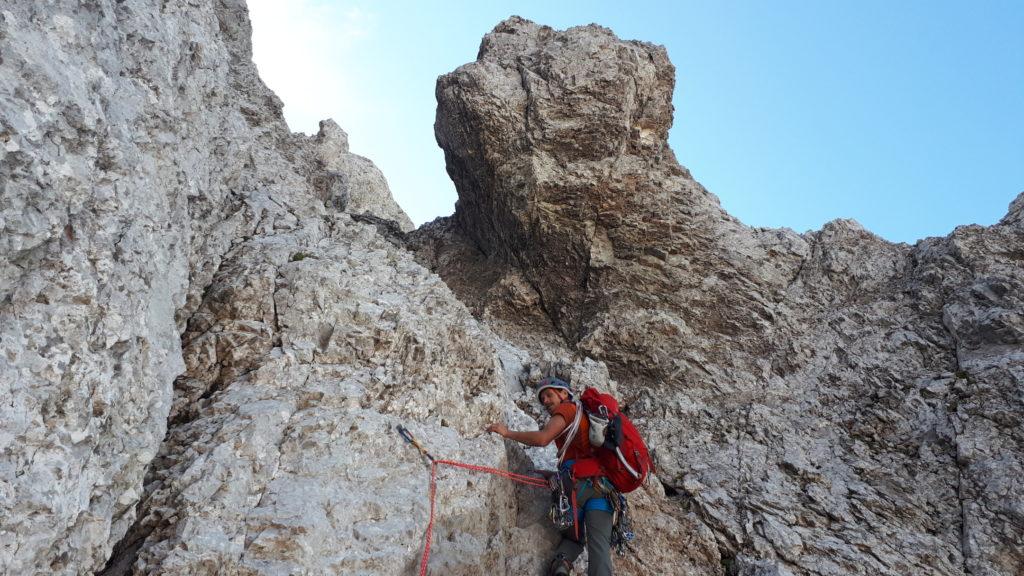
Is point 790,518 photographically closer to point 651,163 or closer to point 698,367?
point 698,367

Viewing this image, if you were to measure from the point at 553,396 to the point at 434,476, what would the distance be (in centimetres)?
254

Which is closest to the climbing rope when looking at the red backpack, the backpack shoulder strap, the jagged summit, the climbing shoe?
the jagged summit

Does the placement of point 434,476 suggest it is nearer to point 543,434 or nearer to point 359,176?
point 543,434

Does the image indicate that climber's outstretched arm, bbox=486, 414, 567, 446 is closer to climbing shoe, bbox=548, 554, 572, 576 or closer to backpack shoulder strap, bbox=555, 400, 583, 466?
backpack shoulder strap, bbox=555, 400, 583, 466

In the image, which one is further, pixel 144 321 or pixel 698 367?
pixel 698 367

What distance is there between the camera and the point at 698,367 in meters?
14.0

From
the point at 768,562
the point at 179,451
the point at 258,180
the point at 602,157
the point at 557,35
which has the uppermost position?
the point at 557,35

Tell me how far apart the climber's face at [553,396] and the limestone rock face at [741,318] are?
116 inches

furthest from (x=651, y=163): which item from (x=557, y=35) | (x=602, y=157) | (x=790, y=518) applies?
(x=790, y=518)

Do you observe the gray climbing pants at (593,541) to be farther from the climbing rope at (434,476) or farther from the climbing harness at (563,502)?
the climbing rope at (434,476)

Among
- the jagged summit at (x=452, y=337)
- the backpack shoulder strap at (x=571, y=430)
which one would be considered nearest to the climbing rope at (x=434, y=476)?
the jagged summit at (x=452, y=337)

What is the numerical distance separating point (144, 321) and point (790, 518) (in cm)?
1045

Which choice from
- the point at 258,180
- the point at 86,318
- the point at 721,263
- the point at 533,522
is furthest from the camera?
the point at 721,263

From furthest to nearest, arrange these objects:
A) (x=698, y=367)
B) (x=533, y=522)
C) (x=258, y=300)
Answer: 1. (x=698, y=367)
2. (x=533, y=522)
3. (x=258, y=300)
